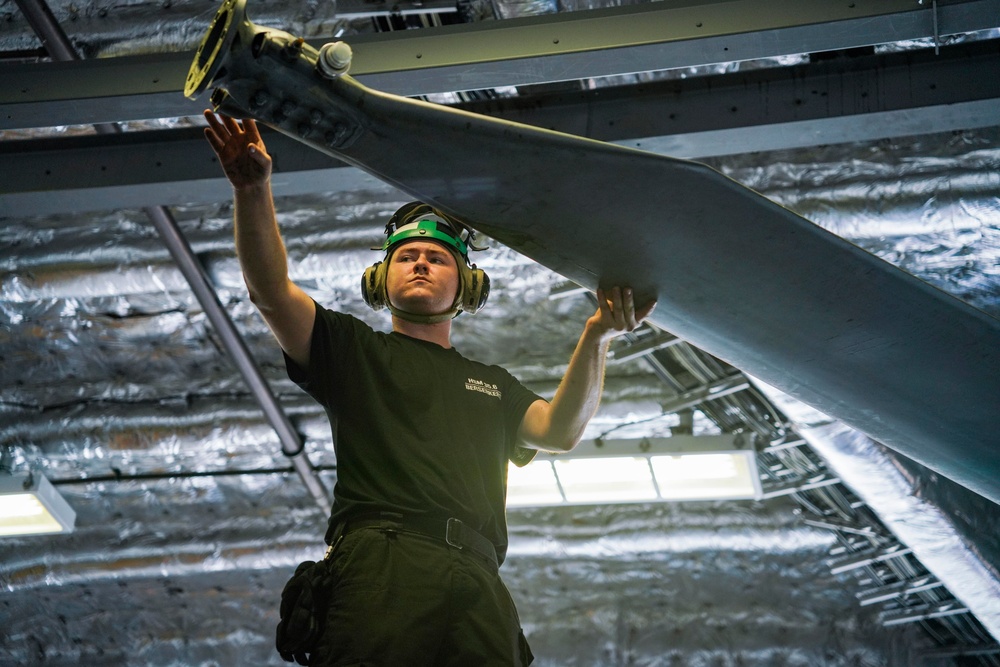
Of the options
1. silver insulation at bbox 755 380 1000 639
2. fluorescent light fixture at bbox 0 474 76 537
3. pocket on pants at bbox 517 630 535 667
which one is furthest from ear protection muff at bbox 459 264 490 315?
fluorescent light fixture at bbox 0 474 76 537

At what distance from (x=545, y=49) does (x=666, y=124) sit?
19.7 inches

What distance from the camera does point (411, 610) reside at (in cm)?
188

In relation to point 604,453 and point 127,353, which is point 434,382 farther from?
point 127,353

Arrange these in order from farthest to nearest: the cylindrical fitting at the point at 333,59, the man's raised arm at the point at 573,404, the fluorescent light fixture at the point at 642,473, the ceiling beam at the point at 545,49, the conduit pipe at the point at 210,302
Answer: the fluorescent light fixture at the point at 642,473 → the conduit pipe at the point at 210,302 → the ceiling beam at the point at 545,49 → the man's raised arm at the point at 573,404 → the cylindrical fitting at the point at 333,59

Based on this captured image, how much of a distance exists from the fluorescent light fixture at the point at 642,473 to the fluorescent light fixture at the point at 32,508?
6.62 feet

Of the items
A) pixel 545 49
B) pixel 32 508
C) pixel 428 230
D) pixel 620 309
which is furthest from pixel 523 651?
pixel 32 508

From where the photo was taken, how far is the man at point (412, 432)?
190 centimetres

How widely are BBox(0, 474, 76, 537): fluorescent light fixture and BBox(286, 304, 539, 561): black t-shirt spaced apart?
3.14m

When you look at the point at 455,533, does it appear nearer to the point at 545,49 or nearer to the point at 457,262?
the point at 457,262

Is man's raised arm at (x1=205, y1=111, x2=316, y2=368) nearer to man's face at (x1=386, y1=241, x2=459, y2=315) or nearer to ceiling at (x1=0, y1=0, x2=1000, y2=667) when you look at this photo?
man's face at (x1=386, y1=241, x2=459, y2=315)

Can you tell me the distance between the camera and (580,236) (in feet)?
6.46

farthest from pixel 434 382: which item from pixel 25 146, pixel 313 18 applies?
pixel 25 146

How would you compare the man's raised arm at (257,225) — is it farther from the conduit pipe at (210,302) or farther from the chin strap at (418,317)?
the conduit pipe at (210,302)

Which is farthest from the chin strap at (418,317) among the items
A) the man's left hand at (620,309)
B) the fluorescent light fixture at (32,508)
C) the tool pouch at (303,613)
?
the fluorescent light fixture at (32,508)
